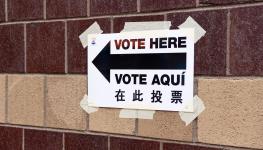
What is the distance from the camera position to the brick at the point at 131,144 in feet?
6.57

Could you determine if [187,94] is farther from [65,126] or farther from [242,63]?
[65,126]

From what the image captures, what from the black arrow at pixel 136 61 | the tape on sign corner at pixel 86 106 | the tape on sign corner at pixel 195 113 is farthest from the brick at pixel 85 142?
the tape on sign corner at pixel 195 113

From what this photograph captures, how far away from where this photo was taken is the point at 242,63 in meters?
1.78

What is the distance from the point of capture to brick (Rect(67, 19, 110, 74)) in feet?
7.15

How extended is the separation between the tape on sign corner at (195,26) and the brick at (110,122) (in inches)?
17.7

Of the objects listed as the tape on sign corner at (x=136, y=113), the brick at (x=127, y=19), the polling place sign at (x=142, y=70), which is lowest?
the tape on sign corner at (x=136, y=113)

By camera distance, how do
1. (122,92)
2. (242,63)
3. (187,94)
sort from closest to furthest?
(242,63), (187,94), (122,92)

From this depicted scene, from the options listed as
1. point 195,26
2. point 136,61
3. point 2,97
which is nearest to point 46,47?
point 2,97

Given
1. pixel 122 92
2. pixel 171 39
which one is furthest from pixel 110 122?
pixel 171 39

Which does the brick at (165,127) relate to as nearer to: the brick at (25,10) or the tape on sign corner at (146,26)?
the tape on sign corner at (146,26)

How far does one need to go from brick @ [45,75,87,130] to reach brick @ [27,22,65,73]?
2.4 inches

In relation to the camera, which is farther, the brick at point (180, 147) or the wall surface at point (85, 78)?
the brick at point (180, 147)

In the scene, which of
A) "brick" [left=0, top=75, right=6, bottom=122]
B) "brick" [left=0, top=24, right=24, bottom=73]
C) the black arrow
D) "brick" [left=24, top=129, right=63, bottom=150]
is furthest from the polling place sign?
"brick" [left=0, top=75, right=6, bottom=122]

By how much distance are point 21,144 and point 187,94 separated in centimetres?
97
